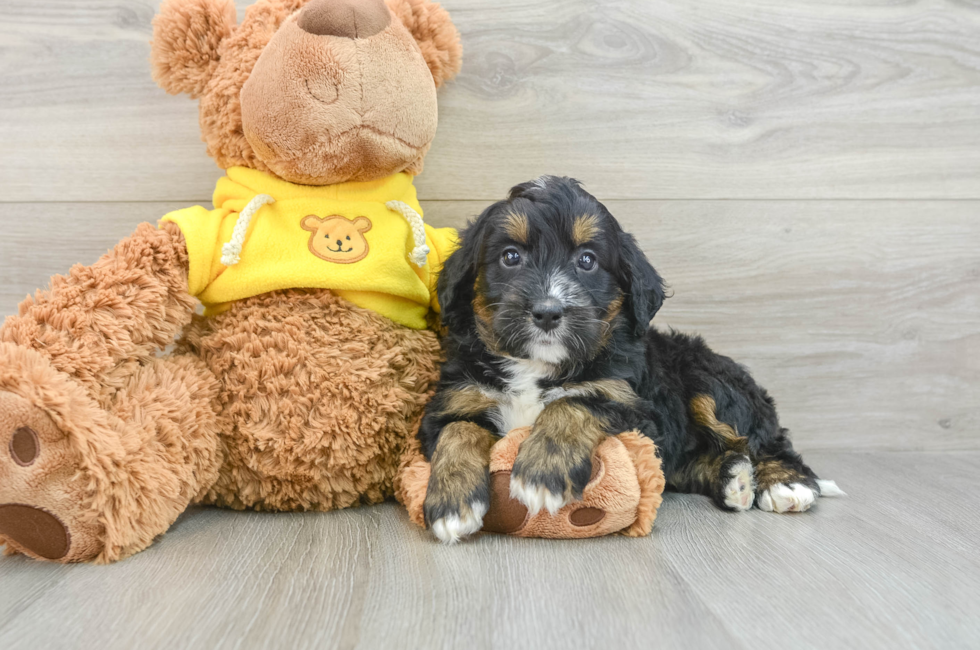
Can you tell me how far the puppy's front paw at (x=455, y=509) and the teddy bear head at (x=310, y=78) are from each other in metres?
0.93

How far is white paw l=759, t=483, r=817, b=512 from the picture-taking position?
2.07 metres

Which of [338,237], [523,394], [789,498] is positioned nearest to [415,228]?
[338,237]

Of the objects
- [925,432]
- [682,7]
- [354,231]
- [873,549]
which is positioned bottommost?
[925,432]

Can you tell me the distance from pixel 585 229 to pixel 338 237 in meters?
0.70

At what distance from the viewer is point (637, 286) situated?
1954 millimetres

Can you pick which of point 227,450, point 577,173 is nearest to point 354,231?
point 227,450

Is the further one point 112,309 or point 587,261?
point 587,261

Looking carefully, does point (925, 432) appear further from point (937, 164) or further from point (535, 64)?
point (535, 64)

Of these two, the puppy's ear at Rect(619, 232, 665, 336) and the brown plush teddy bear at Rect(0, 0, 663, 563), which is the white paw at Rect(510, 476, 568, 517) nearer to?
the brown plush teddy bear at Rect(0, 0, 663, 563)

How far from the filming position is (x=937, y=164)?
2746 mm

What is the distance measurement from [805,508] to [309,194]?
5.70ft

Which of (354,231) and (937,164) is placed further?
(937,164)

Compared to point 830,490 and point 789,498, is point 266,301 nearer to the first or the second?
point 789,498

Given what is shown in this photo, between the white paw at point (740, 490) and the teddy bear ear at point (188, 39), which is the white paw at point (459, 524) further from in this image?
the teddy bear ear at point (188, 39)
